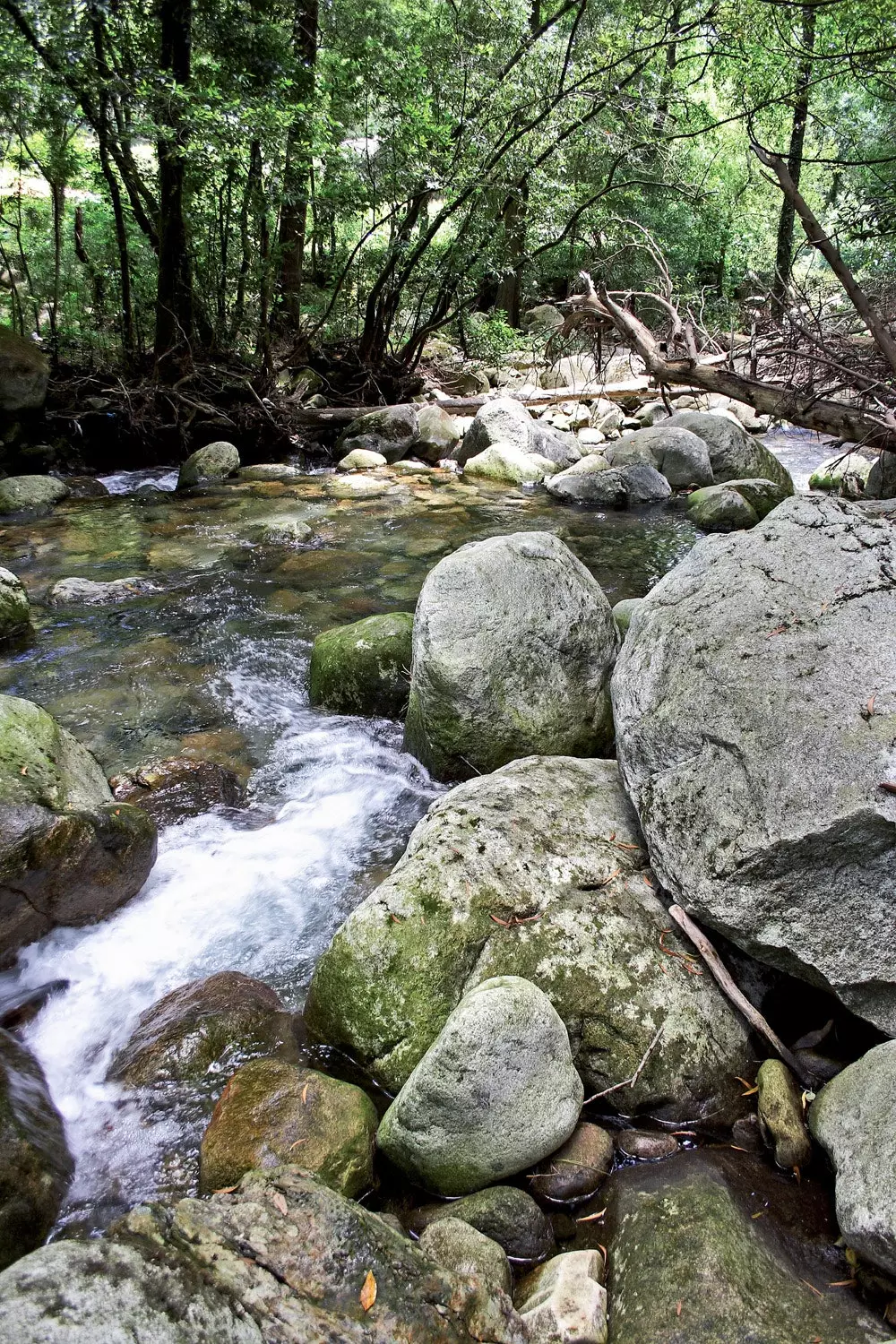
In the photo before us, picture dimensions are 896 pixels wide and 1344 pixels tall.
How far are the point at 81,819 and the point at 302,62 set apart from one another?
1219 centimetres

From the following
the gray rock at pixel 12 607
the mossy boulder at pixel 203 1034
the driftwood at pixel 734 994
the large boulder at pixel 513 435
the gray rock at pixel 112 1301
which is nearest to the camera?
the gray rock at pixel 112 1301

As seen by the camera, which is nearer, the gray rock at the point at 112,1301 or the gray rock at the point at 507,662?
the gray rock at the point at 112,1301

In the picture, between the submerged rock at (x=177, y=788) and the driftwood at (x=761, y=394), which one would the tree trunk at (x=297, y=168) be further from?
the submerged rock at (x=177, y=788)

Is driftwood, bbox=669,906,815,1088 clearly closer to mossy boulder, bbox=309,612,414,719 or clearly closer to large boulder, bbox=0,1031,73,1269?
large boulder, bbox=0,1031,73,1269

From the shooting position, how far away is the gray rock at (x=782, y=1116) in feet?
7.66

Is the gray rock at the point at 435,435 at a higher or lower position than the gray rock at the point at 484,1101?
higher

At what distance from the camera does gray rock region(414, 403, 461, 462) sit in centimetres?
1353

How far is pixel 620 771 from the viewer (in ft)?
10.7

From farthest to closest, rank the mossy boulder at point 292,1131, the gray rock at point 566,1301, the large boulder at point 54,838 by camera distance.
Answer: the large boulder at point 54,838, the mossy boulder at point 292,1131, the gray rock at point 566,1301

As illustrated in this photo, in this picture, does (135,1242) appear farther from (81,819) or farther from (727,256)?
(727,256)

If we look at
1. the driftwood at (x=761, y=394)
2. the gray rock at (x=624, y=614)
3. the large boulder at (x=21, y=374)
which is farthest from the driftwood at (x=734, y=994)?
the large boulder at (x=21, y=374)

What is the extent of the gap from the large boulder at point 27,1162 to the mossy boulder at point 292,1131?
0.43m

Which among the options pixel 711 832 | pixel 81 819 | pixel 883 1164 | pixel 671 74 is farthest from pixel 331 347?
pixel 883 1164

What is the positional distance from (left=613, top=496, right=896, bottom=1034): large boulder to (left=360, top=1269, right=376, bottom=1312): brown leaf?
1.53 metres
